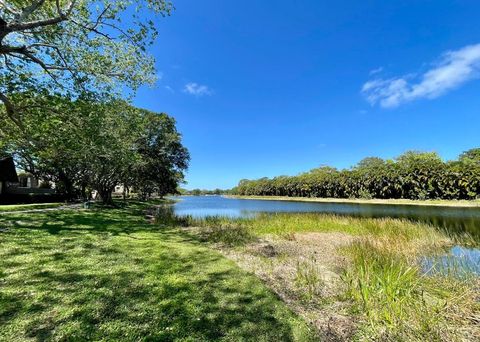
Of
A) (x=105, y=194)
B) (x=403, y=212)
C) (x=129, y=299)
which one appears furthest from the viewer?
(x=105, y=194)

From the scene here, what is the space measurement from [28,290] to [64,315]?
1213mm

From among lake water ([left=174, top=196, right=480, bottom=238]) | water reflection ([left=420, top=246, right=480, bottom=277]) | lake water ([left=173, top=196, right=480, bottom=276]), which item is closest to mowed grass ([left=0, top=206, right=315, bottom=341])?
water reflection ([left=420, top=246, right=480, bottom=277])

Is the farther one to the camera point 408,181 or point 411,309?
point 408,181

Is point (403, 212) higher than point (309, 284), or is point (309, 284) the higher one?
point (403, 212)

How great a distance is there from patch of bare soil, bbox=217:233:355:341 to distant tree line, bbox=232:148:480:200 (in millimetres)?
46424

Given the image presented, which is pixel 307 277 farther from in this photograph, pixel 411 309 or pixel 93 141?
pixel 93 141

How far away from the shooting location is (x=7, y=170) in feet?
92.6

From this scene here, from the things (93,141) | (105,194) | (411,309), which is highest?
(93,141)

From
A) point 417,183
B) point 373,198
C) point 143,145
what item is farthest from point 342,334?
point 373,198

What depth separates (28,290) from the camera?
14.8 feet

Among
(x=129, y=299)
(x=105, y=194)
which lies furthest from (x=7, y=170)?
(x=129, y=299)

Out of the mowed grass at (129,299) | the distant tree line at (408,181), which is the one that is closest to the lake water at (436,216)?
the mowed grass at (129,299)

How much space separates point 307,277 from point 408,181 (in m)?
54.6

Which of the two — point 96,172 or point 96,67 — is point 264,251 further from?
point 96,172
